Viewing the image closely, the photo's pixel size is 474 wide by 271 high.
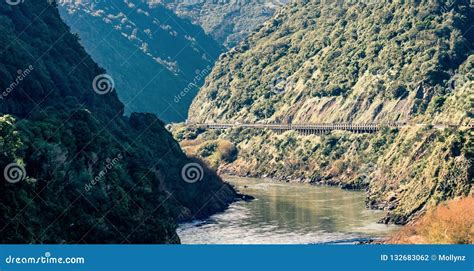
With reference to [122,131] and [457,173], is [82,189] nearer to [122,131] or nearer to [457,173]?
[122,131]

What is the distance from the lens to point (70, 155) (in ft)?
300

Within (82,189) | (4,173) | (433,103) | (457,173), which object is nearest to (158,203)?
(82,189)

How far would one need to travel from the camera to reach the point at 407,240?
3465 inches

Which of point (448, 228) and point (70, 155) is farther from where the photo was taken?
point (70, 155)

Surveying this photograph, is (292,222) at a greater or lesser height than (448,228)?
lesser

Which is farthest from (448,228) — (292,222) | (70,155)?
(292,222)

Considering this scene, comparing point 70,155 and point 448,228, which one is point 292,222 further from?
point 448,228

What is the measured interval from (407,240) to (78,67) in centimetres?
6779

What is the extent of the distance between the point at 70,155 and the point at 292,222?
162 feet

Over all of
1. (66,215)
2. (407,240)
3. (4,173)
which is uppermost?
(4,173)

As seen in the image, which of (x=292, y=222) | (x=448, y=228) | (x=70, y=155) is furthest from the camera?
(x=292, y=222)

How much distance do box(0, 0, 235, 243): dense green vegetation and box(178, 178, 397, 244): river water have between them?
6780mm

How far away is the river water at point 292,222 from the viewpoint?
383 ft

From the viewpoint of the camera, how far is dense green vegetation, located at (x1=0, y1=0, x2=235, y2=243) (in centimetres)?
7994
